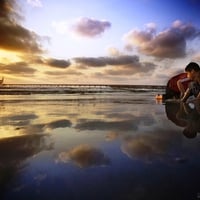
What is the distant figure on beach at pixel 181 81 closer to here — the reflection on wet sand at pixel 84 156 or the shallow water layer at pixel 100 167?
the shallow water layer at pixel 100 167

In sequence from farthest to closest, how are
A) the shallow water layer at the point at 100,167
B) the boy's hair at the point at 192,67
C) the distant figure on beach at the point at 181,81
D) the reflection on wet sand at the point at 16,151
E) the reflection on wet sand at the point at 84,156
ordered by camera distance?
the distant figure on beach at the point at 181,81 < the boy's hair at the point at 192,67 < the reflection on wet sand at the point at 84,156 < the reflection on wet sand at the point at 16,151 < the shallow water layer at the point at 100,167

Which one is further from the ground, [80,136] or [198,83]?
[198,83]

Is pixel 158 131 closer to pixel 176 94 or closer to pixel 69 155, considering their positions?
pixel 69 155

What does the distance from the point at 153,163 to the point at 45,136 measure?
2.04 m

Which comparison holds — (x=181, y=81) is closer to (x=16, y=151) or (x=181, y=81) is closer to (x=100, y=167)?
(x=16, y=151)

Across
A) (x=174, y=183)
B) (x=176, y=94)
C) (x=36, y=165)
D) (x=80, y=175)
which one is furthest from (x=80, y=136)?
(x=176, y=94)

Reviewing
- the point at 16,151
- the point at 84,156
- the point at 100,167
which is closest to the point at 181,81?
the point at 84,156

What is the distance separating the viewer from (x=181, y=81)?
10219 millimetres

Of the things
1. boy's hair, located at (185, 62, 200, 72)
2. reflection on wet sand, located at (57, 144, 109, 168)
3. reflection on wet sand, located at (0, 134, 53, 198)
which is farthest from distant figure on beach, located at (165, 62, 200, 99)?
reflection on wet sand, located at (57, 144, 109, 168)

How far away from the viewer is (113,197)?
1.62 m


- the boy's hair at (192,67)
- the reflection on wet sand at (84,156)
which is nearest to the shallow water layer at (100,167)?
the reflection on wet sand at (84,156)

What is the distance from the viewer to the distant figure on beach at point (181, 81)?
8.92m

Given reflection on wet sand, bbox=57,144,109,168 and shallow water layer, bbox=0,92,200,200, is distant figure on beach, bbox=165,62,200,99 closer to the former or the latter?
shallow water layer, bbox=0,92,200,200

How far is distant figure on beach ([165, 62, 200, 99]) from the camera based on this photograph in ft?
29.3
